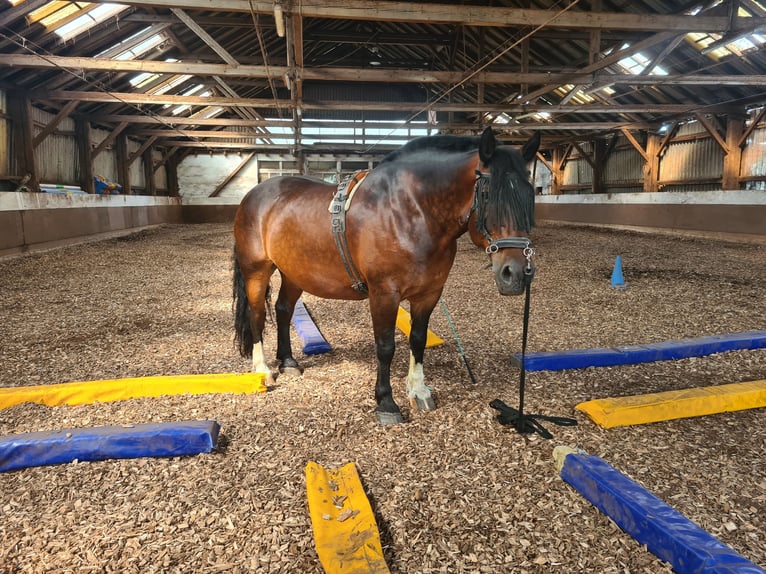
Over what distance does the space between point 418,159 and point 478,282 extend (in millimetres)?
5305

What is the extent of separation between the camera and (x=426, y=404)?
9.96 feet

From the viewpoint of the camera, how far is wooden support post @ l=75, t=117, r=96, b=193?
15961 millimetres

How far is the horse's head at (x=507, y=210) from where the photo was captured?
2.37 m

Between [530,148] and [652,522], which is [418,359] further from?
[652,522]

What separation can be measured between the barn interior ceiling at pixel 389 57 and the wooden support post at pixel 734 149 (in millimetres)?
368

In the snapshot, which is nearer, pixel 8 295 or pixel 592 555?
pixel 592 555

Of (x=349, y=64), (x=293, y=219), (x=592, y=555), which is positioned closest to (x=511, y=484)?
(x=592, y=555)

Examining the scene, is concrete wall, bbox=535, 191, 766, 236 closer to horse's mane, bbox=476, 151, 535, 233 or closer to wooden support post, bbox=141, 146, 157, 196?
horse's mane, bbox=476, 151, 535, 233

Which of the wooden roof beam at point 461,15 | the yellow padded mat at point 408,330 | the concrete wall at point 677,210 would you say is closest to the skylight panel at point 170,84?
the wooden roof beam at point 461,15

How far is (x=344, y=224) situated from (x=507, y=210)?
1.06 meters

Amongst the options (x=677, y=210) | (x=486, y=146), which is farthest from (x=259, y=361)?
(x=677, y=210)

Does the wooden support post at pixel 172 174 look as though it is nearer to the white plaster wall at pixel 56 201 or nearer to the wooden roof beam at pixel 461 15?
the white plaster wall at pixel 56 201

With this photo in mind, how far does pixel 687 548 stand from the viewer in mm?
1600

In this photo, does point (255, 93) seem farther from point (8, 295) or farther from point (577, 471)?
point (577, 471)
